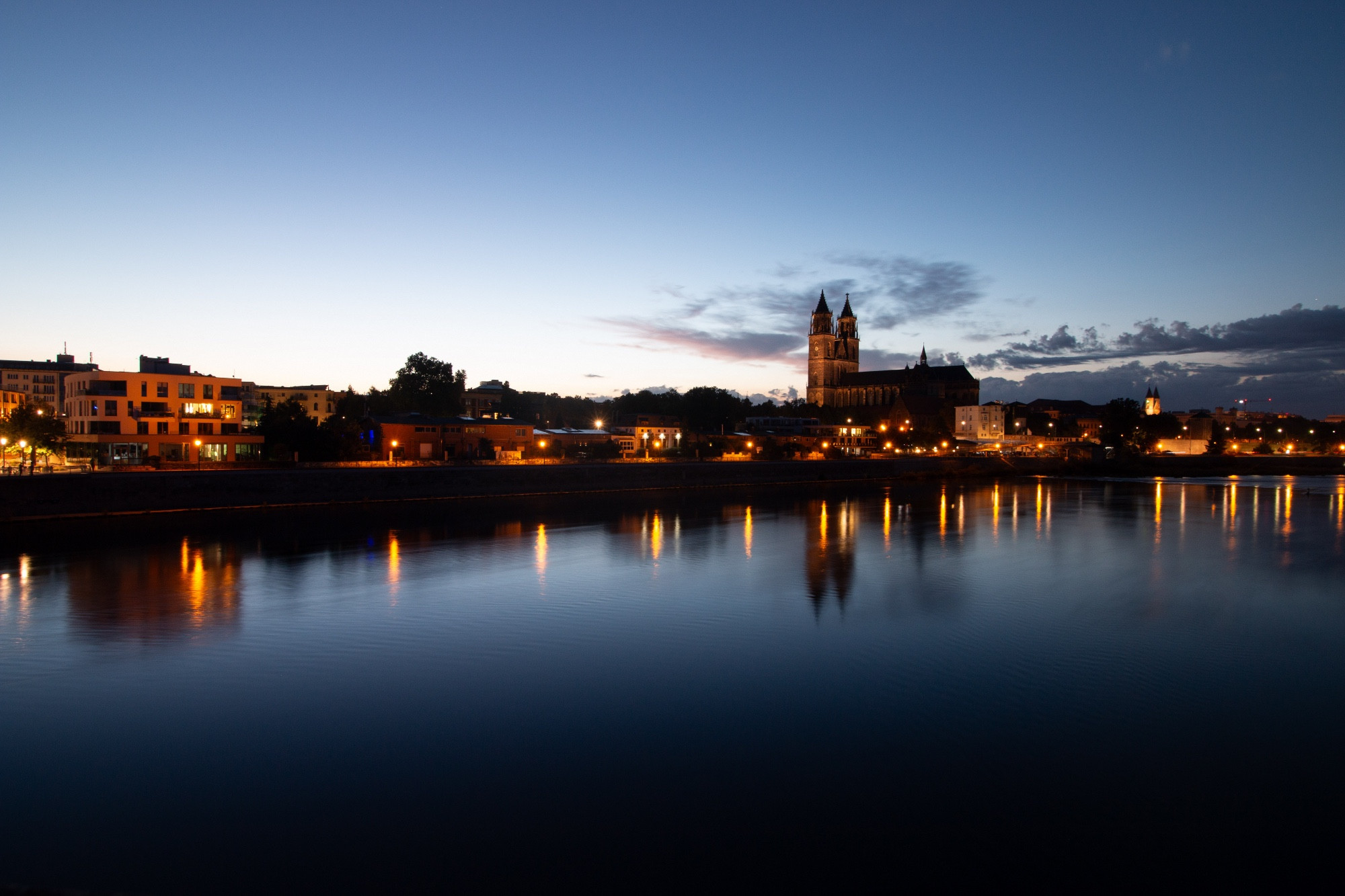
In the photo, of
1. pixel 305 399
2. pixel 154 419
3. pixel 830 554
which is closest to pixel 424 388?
pixel 305 399

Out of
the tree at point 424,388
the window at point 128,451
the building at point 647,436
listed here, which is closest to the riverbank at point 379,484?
the window at point 128,451

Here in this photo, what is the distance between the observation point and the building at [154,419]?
4431cm

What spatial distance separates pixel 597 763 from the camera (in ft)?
29.0

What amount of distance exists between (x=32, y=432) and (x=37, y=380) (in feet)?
211

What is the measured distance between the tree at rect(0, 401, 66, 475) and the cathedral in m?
114

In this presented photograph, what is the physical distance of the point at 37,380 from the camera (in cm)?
9000

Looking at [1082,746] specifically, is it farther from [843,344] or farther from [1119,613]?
[843,344]

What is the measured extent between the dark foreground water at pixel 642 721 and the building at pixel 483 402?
94035mm

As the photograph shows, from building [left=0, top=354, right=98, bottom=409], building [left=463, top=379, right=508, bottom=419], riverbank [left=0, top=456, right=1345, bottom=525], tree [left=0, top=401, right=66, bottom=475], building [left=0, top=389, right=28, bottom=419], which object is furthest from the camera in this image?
building [left=463, top=379, right=508, bottom=419]

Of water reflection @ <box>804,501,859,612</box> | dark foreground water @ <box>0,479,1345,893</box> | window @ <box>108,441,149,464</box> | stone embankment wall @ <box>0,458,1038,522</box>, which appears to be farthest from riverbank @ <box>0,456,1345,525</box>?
water reflection @ <box>804,501,859,612</box>

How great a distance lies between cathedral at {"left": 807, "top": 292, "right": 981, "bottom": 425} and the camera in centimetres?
14025

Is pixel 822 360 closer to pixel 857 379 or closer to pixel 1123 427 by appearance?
pixel 857 379

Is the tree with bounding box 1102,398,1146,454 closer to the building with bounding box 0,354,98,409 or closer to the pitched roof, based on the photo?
the pitched roof

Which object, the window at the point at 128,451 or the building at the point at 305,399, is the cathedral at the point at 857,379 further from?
the window at the point at 128,451
